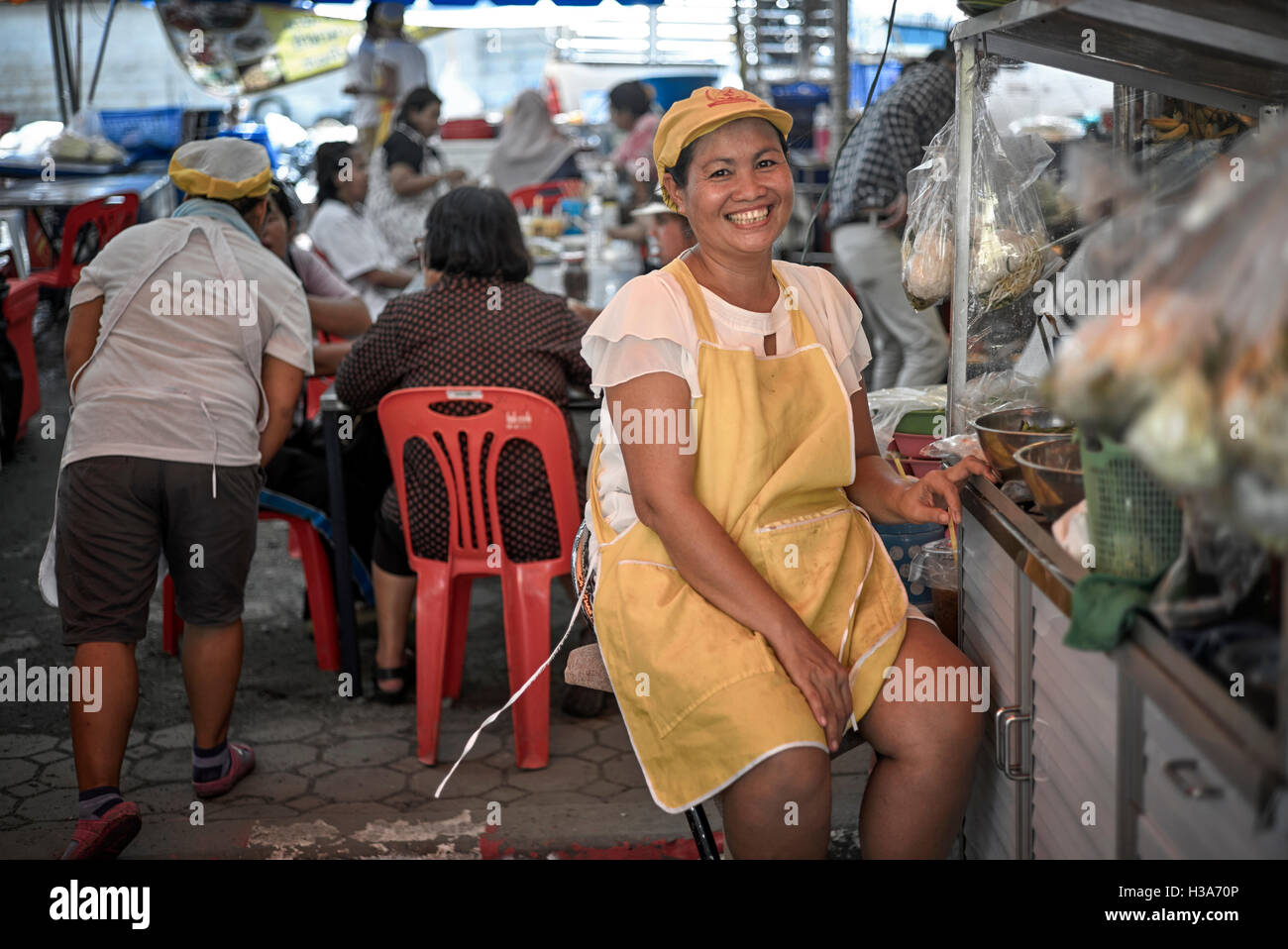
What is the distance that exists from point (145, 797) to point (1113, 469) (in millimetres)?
2678

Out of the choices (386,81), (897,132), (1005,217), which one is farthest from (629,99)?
(1005,217)

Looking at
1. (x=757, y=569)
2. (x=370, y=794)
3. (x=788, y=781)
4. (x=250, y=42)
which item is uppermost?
(x=250, y=42)

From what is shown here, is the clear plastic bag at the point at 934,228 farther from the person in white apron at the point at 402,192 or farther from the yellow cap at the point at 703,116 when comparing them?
the person in white apron at the point at 402,192

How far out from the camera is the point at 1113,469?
1.57 metres

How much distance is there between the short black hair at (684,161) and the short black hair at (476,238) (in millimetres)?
1187

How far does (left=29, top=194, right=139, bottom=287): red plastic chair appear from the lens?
23.7 ft

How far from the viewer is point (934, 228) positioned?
8.50 ft

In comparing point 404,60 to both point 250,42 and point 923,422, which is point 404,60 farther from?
point 923,422

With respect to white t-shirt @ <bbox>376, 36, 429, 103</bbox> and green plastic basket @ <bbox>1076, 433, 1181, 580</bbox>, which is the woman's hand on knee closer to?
green plastic basket @ <bbox>1076, 433, 1181, 580</bbox>

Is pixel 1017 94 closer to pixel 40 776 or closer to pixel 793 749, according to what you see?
pixel 793 749

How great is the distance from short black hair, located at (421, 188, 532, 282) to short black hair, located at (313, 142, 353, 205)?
7.06 feet

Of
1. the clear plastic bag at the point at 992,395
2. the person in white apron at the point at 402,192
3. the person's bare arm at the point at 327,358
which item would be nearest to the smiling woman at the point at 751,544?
the clear plastic bag at the point at 992,395

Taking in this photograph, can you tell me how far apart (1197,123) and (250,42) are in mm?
11112

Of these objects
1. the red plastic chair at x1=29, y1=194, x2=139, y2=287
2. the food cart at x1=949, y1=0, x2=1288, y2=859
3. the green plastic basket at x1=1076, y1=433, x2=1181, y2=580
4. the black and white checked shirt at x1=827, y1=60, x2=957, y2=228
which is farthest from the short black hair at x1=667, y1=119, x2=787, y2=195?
the red plastic chair at x1=29, y1=194, x2=139, y2=287
